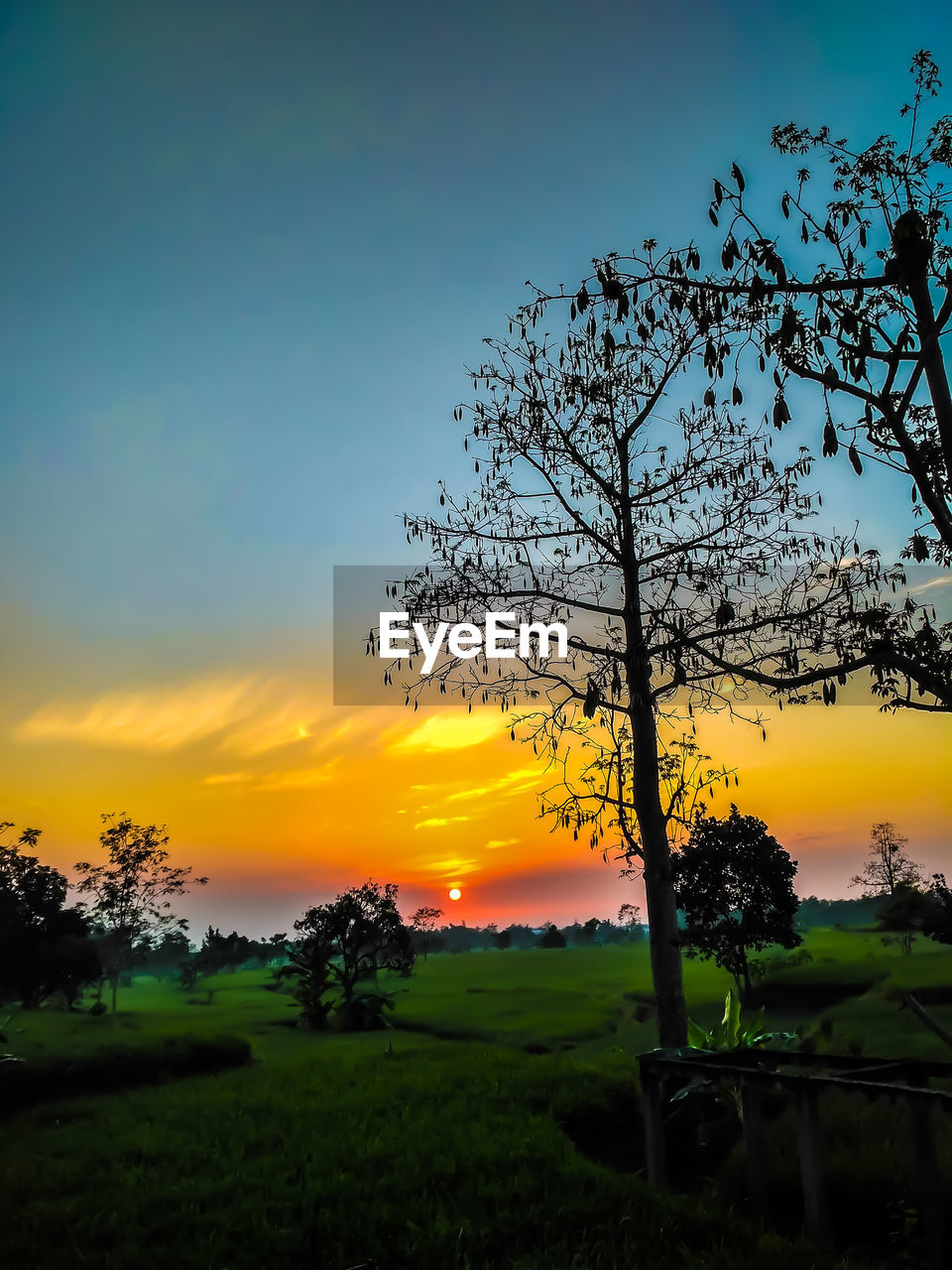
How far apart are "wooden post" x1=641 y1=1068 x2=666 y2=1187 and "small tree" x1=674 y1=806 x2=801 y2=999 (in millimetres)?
22657

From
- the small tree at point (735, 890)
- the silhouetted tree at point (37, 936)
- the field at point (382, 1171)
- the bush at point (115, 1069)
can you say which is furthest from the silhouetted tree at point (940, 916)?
the silhouetted tree at point (37, 936)

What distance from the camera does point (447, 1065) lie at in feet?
57.1

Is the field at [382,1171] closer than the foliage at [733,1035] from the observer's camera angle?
Yes

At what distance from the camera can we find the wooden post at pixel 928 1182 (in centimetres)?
680

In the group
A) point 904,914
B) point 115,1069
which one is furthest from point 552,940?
point 115,1069

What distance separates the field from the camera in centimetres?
802

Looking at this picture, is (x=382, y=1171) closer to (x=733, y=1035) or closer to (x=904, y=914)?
(x=733, y=1035)

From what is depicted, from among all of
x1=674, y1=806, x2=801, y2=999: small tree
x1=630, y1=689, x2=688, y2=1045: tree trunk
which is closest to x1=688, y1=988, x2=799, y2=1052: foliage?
x1=630, y1=689, x2=688, y2=1045: tree trunk

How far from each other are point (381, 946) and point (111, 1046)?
21153 mm

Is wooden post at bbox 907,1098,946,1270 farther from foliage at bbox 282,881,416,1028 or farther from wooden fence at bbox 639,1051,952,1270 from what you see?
foliage at bbox 282,881,416,1028

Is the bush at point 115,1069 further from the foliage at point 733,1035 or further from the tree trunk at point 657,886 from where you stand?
the tree trunk at point 657,886

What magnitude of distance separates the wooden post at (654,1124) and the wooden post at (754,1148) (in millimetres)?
1076

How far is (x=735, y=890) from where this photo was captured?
105 feet

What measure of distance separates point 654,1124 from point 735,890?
24.1 m
